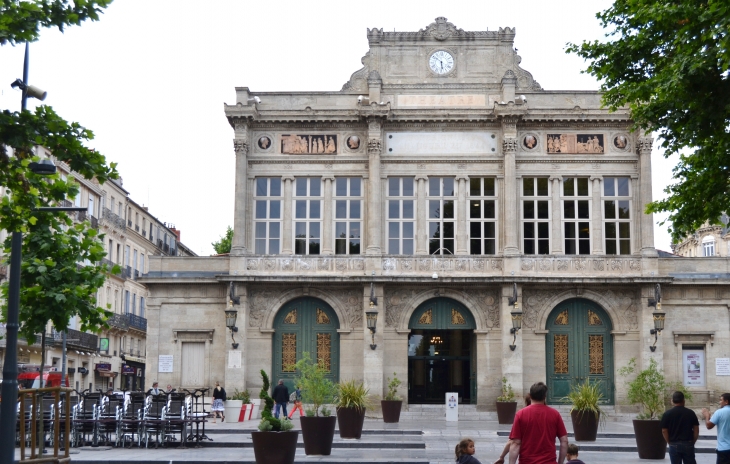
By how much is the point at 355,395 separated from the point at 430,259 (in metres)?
13.9

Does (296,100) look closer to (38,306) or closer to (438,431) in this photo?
(438,431)

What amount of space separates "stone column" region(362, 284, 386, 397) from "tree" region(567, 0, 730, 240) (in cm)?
1762

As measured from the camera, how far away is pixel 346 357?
39.7 meters

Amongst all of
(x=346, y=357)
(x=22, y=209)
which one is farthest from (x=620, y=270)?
(x=22, y=209)

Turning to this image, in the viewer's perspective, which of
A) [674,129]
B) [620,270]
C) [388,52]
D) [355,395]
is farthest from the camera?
[388,52]

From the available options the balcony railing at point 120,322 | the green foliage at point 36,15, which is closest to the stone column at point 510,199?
the green foliage at point 36,15

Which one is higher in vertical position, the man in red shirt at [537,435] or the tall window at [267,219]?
the tall window at [267,219]

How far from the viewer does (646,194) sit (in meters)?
39.8

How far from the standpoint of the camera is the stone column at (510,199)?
39.4 metres

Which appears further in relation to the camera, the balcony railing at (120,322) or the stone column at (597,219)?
the balcony railing at (120,322)

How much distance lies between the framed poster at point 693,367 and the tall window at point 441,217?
994 centimetres

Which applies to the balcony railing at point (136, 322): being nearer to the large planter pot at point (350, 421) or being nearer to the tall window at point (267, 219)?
the tall window at point (267, 219)

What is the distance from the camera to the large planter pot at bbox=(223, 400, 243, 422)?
34.6 m

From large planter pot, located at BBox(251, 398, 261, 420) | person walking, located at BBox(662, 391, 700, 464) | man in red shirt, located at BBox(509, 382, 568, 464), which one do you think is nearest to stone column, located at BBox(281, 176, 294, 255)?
large planter pot, located at BBox(251, 398, 261, 420)
